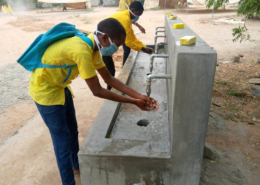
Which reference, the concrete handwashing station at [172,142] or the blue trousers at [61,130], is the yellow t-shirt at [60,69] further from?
the concrete handwashing station at [172,142]

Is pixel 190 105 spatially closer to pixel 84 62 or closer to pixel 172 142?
pixel 172 142

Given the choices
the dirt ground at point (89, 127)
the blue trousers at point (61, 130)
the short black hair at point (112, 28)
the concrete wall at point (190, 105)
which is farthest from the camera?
the dirt ground at point (89, 127)

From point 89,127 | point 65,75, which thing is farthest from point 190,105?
point 89,127

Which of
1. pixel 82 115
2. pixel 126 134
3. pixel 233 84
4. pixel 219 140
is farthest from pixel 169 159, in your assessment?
pixel 233 84

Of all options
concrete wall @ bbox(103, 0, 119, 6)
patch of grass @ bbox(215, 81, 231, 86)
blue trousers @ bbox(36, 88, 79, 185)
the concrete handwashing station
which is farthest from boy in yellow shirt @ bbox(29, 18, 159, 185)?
concrete wall @ bbox(103, 0, 119, 6)

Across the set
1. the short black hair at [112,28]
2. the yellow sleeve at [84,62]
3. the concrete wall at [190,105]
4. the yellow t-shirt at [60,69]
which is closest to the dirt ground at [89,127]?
the concrete wall at [190,105]

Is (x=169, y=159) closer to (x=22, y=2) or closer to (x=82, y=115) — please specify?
(x=82, y=115)

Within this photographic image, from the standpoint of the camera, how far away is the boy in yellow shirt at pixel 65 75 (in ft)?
5.27

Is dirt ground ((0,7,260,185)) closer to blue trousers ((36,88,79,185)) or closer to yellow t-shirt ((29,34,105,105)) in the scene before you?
blue trousers ((36,88,79,185))

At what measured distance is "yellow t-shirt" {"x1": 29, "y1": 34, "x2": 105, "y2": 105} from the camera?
1570 millimetres

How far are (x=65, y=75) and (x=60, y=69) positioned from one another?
0.23 ft

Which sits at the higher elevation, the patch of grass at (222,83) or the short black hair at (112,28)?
the short black hair at (112,28)

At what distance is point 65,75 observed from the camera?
Answer: 5.89 ft

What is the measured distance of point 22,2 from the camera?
1064 inches
